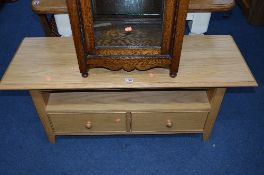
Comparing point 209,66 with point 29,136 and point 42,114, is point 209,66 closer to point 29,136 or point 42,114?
point 42,114

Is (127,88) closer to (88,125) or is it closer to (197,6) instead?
(88,125)

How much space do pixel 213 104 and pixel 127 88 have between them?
44 cm

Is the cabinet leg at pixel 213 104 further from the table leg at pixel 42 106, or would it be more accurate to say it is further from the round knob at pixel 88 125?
the table leg at pixel 42 106

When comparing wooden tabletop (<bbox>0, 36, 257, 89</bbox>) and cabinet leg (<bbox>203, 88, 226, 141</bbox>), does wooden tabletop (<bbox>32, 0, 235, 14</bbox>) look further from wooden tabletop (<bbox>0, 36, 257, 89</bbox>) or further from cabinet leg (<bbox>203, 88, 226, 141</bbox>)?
cabinet leg (<bbox>203, 88, 226, 141</bbox>)

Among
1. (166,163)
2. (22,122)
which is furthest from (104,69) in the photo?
(22,122)

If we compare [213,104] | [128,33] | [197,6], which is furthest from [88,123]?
[197,6]

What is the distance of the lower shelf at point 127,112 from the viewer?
128 cm

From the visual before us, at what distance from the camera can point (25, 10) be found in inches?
106

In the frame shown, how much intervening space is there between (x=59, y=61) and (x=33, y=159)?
0.59 meters

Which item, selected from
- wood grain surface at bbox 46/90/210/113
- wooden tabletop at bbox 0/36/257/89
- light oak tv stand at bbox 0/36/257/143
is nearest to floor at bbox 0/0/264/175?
light oak tv stand at bbox 0/36/257/143

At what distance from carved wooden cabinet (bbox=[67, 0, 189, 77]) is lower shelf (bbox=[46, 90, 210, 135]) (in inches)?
8.5

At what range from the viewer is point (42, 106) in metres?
1.26

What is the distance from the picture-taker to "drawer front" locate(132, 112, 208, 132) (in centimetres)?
132

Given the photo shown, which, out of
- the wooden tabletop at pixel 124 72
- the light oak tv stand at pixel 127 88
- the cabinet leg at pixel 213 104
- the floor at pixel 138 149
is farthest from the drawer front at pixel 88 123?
the cabinet leg at pixel 213 104
